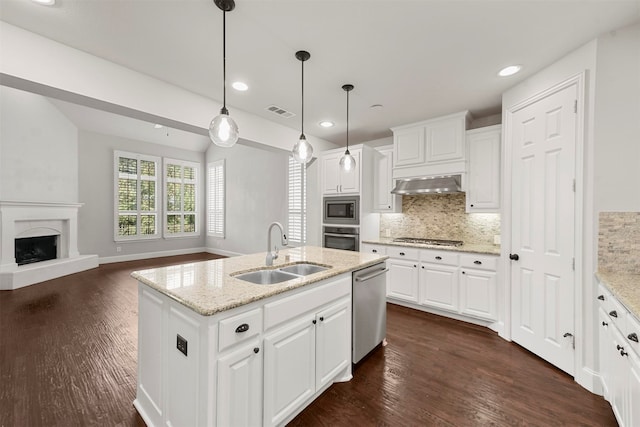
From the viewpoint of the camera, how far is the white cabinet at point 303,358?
5.08 feet

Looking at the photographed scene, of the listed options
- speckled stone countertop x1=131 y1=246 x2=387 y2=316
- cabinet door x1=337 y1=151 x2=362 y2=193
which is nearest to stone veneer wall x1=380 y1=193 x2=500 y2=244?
cabinet door x1=337 y1=151 x2=362 y2=193

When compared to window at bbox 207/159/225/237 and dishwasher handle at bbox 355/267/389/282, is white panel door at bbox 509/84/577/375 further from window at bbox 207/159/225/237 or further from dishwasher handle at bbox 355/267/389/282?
window at bbox 207/159/225/237

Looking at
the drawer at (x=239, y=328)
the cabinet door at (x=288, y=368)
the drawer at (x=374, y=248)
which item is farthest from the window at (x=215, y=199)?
the drawer at (x=239, y=328)

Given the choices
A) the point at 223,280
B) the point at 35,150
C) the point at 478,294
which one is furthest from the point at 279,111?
the point at 35,150

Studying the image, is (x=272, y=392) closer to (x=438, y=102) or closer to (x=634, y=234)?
(x=634, y=234)

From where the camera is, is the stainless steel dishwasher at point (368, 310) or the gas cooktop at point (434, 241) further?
the gas cooktop at point (434, 241)

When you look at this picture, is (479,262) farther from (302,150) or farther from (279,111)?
(279,111)

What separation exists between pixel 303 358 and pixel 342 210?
2.82 m

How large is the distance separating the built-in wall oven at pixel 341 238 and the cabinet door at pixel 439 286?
1.08 meters

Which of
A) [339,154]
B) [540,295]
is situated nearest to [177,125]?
[339,154]

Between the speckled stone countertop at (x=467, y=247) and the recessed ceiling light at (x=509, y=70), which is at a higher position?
the recessed ceiling light at (x=509, y=70)

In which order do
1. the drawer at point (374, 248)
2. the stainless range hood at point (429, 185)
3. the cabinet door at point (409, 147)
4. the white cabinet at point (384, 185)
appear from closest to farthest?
the stainless range hood at point (429, 185), the cabinet door at point (409, 147), the drawer at point (374, 248), the white cabinet at point (384, 185)

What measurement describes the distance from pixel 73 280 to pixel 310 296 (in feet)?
18.6

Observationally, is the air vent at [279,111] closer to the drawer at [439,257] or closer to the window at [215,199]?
the drawer at [439,257]
